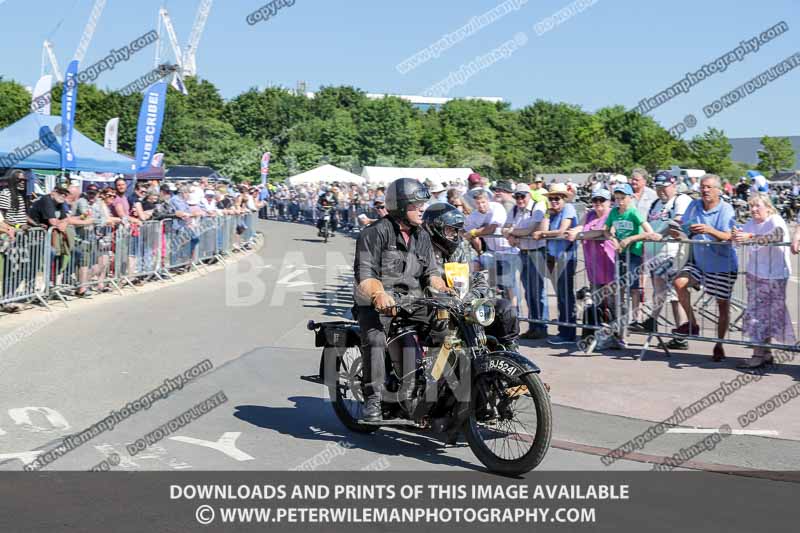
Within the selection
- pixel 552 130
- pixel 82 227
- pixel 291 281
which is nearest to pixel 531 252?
pixel 82 227

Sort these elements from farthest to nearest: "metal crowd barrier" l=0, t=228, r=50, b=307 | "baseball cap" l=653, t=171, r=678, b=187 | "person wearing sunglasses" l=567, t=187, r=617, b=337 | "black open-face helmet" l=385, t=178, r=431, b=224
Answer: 1. "metal crowd barrier" l=0, t=228, r=50, b=307
2. "baseball cap" l=653, t=171, r=678, b=187
3. "person wearing sunglasses" l=567, t=187, r=617, b=337
4. "black open-face helmet" l=385, t=178, r=431, b=224

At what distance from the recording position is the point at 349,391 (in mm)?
7344

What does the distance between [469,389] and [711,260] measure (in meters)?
4.96

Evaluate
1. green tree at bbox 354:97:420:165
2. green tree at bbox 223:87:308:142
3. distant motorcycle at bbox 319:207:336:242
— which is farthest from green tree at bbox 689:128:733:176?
distant motorcycle at bbox 319:207:336:242

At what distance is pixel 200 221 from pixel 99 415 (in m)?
14.0

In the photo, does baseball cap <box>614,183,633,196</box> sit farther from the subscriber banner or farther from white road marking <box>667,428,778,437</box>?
the subscriber banner

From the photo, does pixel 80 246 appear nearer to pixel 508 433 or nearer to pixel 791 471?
pixel 508 433

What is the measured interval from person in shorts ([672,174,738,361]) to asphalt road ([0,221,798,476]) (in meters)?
2.93

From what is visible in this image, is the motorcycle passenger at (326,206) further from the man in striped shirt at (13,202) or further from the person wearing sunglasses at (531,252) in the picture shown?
the person wearing sunglasses at (531,252)

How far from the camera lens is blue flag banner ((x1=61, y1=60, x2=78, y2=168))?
20.8m

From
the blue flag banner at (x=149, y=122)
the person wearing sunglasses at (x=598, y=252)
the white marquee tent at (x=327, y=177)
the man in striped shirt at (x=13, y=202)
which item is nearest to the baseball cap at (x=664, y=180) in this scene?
the person wearing sunglasses at (x=598, y=252)

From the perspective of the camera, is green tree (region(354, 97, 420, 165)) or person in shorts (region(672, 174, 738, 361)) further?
green tree (region(354, 97, 420, 165))

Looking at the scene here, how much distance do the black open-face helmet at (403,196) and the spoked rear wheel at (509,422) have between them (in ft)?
4.44

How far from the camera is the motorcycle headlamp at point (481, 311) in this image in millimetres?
6172
